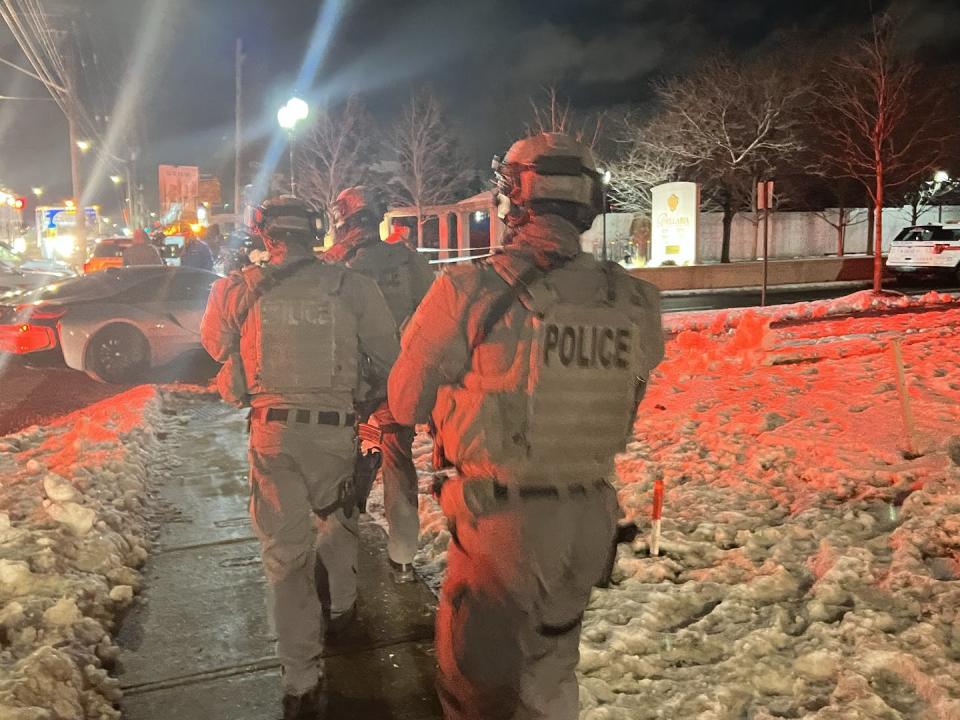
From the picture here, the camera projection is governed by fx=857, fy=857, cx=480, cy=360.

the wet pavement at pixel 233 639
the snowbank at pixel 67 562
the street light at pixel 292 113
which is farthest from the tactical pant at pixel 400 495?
the street light at pixel 292 113

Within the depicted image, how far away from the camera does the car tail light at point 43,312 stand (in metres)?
10.4

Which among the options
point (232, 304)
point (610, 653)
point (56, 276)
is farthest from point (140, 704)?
point (56, 276)

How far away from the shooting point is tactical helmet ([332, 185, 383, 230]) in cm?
454

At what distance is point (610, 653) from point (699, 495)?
2029 millimetres

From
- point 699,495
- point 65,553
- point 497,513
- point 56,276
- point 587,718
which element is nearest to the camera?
point 497,513

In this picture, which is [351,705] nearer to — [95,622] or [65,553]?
[95,622]

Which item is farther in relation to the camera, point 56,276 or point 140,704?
point 56,276

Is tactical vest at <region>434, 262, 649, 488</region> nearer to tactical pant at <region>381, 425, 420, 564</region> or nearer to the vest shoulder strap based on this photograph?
the vest shoulder strap

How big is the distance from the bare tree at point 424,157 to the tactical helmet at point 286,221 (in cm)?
4488

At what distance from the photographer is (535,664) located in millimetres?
2293

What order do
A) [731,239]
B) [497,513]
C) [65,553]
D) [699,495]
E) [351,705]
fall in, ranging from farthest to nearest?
1. [731,239]
2. [699,495]
3. [65,553]
4. [351,705]
5. [497,513]

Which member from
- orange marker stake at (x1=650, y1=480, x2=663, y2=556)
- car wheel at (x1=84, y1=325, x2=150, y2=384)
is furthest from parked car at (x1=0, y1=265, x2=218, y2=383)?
orange marker stake at (x1=650, y1=480, x2=663, y2=556)

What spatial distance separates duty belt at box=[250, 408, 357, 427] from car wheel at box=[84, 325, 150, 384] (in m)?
7.97

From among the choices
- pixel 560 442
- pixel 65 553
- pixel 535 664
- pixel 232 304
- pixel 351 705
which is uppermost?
pixel 232 304
